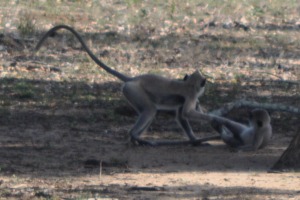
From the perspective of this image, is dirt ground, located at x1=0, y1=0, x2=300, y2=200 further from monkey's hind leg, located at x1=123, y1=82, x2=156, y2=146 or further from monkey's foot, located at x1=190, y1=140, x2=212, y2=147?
monkey's hind leg, located at x1=123, y1=82, x2=156, y2=146

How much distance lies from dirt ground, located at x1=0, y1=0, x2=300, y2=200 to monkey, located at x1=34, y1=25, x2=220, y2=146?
21cm

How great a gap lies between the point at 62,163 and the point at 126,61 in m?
6.41

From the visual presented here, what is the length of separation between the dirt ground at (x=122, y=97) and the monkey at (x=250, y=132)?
11 centimetres

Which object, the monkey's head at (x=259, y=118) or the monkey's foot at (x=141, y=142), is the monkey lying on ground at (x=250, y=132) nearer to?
the monkey's head at (x=259, y=118)

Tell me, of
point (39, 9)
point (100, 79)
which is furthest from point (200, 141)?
point (39, 9)

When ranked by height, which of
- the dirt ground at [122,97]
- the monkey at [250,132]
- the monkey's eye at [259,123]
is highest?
the monkey's eye at [259,123]

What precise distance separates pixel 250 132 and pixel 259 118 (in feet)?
0.59

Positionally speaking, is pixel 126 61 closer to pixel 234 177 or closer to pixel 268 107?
pixel 268 107

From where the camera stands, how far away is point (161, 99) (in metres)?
9.41

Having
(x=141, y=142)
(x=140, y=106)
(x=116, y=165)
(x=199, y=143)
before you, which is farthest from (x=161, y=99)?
(x=116, y=165)

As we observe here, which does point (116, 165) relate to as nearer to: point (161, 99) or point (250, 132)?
point (161, 99)

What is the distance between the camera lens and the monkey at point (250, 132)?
359 inches

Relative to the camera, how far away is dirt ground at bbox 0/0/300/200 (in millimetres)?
7398

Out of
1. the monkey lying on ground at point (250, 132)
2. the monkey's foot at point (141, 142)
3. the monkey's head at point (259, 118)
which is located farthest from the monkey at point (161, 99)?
the monkey's head at point (259, 118)
